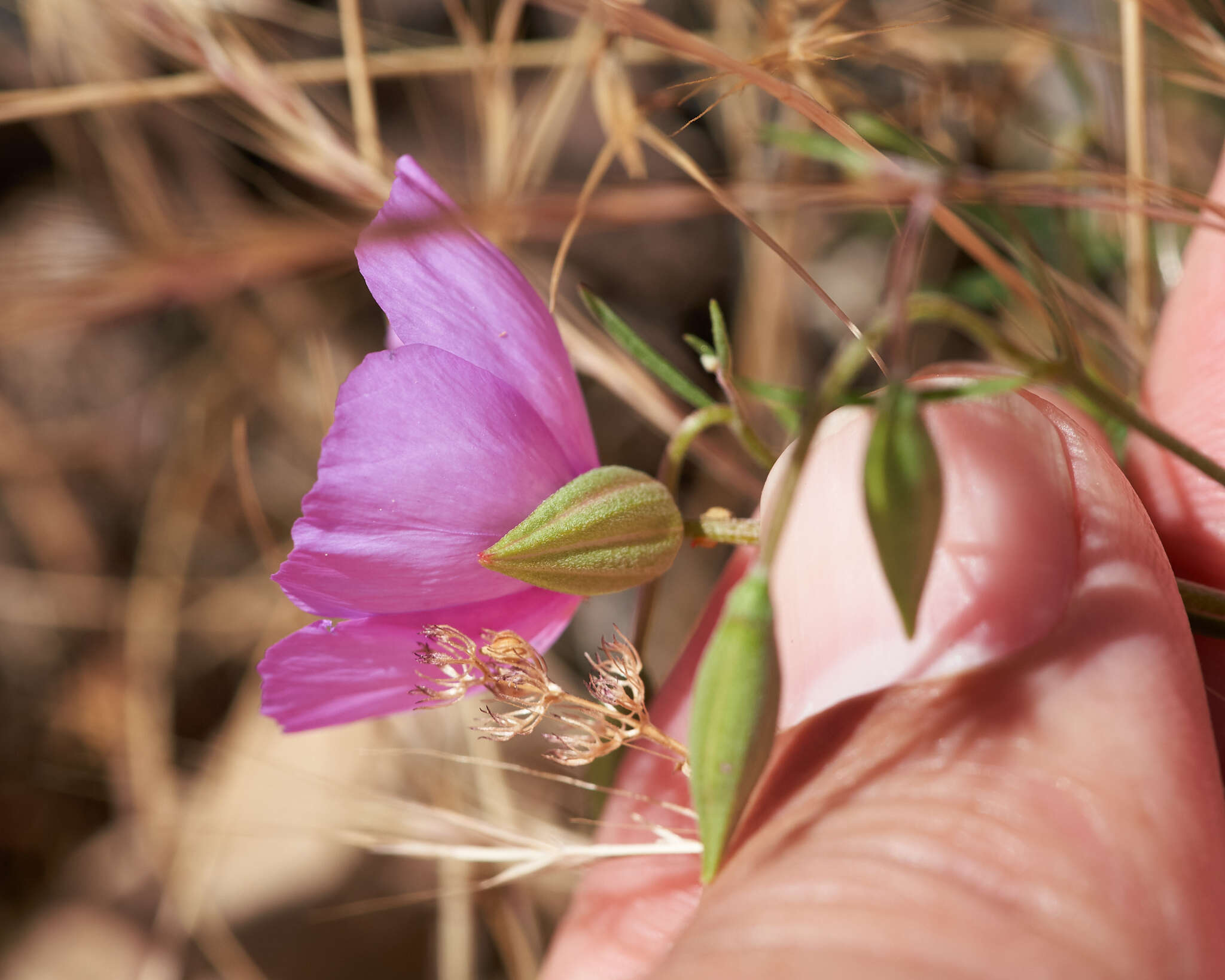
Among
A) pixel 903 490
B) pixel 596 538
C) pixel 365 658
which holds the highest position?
pixel 903 490

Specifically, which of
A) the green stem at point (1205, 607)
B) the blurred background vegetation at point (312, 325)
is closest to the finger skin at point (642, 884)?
the blurred background vegetation at point (312, 325)

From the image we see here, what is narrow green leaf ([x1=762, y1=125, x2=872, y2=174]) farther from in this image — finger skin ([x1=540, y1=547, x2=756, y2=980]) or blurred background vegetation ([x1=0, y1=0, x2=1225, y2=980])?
finger skin ([x1=540, y1=547, x2=756, y2=980])

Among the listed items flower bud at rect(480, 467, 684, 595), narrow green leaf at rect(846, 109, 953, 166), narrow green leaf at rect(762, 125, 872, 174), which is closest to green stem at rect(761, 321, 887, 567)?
flower bud at rect(480, 467, 684, 595)

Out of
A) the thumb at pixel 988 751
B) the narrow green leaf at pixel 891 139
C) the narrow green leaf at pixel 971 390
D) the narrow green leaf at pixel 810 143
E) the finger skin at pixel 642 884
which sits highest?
the narrow green leaf at pixel 891 139

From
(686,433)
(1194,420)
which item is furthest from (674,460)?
(1194,420)

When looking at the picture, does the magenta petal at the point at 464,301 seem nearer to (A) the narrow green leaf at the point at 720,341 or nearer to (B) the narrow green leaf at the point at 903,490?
(A) the narrow green leaf at the point at 720,341

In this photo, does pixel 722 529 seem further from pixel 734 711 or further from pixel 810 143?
pixel 810 143
